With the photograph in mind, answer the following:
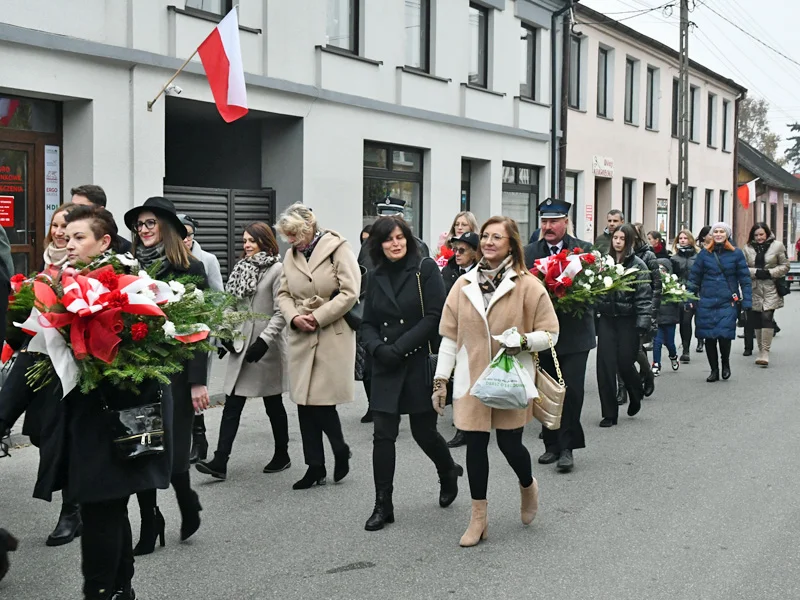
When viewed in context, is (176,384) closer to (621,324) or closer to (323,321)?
(323,321)

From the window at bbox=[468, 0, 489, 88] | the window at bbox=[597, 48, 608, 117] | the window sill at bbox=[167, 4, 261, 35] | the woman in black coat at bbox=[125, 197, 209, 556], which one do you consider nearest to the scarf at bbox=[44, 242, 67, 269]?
the woman in black coat at bbox=[125, 197, 209, 556]

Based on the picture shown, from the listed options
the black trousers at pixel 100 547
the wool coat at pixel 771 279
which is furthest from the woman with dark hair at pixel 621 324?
the black trousers at pixel 100 547

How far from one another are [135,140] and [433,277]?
7.80 meters

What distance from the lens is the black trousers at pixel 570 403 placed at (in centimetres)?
757

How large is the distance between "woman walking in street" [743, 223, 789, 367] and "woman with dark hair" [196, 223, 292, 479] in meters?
8.65

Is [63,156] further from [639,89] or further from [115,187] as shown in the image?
[639,89]

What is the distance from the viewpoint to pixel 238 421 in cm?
722

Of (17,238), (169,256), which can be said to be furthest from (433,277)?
(17,238)

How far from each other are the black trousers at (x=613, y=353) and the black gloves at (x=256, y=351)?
3481 millimetres

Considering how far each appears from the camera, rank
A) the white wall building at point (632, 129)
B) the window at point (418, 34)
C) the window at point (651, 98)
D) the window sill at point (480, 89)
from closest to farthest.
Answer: the window at point (418, 34) < the window sill at point (480, 89) < the white wall building at point (632, 129) < the window at point (651, 98)

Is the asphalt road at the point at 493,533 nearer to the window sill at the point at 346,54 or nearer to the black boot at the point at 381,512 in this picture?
the black boot at the point at 381,512

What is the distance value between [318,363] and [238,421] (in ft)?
2.69

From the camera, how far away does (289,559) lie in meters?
5.36

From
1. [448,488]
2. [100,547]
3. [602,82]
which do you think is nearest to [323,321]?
[448,488]
